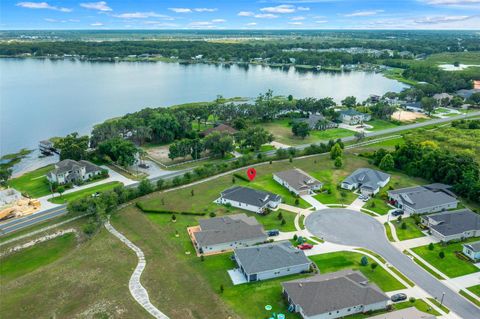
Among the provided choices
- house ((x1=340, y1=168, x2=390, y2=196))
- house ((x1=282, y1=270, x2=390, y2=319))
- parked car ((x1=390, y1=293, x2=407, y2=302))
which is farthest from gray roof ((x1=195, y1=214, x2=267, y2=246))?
house ((x1=340, y1=168, x2=390, y2=196))

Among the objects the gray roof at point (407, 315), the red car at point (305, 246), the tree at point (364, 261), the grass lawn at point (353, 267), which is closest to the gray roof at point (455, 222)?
the grass lawn at point (353, 267)

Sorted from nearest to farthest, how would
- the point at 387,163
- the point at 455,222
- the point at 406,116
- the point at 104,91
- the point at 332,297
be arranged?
the point at 332,297 < the point at 455,222 < the point at 387,163 < the point at 406,116 < the point at 104,91

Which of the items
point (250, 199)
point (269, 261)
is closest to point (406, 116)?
point (250, 199)

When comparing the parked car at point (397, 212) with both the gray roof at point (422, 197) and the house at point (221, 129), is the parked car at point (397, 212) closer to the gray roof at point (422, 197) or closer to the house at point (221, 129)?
the gray roof at point (422, 197)

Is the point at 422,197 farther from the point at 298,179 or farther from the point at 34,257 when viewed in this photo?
the point at 34,257

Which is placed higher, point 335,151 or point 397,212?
point 335,151

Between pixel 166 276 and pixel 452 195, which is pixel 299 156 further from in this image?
pixel 166 276

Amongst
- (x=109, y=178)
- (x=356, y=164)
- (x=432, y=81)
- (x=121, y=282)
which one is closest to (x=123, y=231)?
(x=121, y=282)
